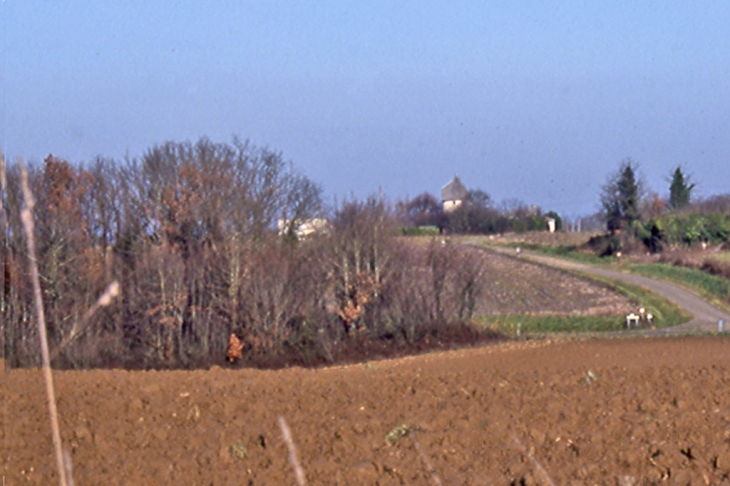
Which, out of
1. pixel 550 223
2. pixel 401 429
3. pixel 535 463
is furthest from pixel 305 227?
pixel 550 223

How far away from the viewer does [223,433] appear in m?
8.18

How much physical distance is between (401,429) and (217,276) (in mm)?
25238

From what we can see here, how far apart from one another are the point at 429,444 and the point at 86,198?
92.2 ft

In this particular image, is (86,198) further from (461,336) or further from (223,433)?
(223,433)

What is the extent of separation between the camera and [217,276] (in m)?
31.9

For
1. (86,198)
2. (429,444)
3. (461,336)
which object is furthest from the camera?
(86,198)

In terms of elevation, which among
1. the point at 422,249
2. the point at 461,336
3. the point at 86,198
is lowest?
the point at 461,336

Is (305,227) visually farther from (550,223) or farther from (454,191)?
(454,191)

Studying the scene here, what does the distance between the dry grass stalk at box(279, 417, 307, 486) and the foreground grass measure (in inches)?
866

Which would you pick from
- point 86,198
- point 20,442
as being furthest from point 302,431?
point 86,198

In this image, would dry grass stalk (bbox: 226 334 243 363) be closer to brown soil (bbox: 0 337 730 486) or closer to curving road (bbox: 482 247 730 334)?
curving road (bbox: 482 247 730 334)

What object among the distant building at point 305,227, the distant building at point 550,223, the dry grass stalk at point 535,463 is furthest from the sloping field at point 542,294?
the distant building at point 550,223

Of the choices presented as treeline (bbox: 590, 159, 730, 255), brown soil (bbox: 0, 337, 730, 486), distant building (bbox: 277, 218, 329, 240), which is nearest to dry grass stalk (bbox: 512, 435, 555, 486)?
brown soil (bbox: 0, 337, 730, 486)

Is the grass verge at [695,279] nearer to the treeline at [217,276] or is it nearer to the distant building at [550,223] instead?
the treeline at [217,276]
